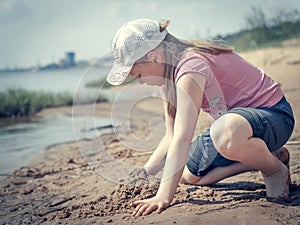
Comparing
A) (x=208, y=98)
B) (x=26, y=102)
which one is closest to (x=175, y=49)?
(x=208, y=98)

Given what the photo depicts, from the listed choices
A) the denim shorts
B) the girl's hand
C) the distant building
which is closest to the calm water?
the denim shorts

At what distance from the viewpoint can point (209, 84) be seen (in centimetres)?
250

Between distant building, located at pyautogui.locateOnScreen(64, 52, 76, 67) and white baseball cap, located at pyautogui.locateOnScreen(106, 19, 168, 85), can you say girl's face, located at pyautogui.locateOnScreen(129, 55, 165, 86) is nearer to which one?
white baseball cap, located at pyautogui.locateOnScreen(106, 19, 168, 85)

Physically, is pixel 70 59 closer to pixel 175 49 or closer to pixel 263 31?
pixel 263 31

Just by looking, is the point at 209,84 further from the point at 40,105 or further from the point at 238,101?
the point at 40,105

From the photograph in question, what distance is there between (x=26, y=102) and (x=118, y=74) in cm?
1073

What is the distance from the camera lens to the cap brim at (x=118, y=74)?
2617 mm

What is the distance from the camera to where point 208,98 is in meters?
2.58

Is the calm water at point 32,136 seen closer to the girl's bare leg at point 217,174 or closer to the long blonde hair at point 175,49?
the long blonde hair at point 175,49

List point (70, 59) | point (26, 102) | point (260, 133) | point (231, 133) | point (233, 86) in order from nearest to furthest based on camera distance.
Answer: point (231, 133) < point (260, 133) < point (233, 86) < point (26, 102) < point (70, 59)

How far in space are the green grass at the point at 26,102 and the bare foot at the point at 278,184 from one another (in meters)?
10.2

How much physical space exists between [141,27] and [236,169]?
111 centimetres

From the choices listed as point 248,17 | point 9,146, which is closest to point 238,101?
point 9,146

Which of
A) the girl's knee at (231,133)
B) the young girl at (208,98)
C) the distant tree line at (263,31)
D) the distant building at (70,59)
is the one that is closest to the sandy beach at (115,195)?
the young girl at (208,98)
